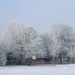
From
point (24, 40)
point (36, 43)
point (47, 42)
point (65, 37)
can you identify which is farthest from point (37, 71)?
point (65, 37)

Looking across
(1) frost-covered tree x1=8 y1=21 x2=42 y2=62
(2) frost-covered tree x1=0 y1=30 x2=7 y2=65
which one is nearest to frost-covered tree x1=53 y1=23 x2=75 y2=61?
(1) frost-covered tree x1=8 y1=21 x2=42 y2=62

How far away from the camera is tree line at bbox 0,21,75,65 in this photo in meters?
44.9

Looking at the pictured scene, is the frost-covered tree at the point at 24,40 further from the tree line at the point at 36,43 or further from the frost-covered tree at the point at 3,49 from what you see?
the frost-covered tree at the point at 3,49

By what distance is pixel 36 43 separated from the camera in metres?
47.4

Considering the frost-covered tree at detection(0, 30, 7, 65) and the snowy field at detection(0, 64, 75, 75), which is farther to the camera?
the frost-covered tree at detection(0, 30, 7, 65)

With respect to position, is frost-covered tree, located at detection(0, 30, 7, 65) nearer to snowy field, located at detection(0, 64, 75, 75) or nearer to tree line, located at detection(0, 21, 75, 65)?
tree line, located at detection(0, 21, 75, 65)

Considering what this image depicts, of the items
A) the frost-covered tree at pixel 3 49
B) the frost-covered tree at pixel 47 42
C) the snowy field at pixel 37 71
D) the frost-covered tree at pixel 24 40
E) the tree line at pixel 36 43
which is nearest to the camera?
the snowy field at pixel 37 71

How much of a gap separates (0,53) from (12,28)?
1317cm

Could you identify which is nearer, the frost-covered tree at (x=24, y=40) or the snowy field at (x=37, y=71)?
the snowy field at (x=37, y=71)

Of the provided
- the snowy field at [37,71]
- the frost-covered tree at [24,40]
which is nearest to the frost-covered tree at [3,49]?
the frost-covered tree at [24,40]

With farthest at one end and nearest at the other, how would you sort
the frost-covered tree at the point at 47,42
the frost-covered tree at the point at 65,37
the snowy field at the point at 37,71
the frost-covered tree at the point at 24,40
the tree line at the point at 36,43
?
the frost-covered tree at the point at 47,42 → the frost-covered tree at the point at 65,37 → the frost-covered tree at the point at 24,40 → the tree line at the point at 36,43 → the snowy field at the point at 37,71

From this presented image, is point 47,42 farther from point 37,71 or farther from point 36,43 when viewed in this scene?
point 37,71

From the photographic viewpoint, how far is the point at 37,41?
47875 mm

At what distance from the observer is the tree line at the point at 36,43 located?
44.9 m
